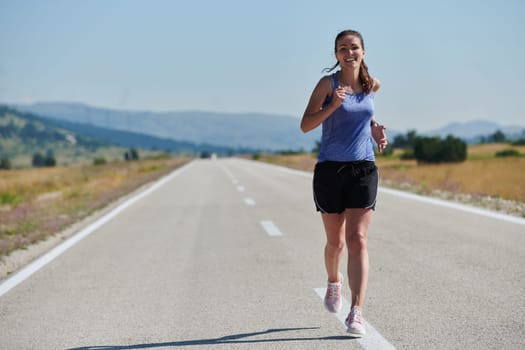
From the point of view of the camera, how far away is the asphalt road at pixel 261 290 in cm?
439

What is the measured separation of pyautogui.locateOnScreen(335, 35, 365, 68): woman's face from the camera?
14.1ft

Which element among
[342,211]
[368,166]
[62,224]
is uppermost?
[368,166]

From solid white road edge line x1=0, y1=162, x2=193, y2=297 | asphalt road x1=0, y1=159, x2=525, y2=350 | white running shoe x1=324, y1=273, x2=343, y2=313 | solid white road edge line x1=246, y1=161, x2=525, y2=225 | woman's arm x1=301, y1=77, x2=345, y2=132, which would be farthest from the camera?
solid white road edge line x1=246, y1=161, x2=525, y2=225

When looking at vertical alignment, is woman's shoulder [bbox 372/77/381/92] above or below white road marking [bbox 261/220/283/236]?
above

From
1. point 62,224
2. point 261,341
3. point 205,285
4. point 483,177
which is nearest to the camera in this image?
point 261,341

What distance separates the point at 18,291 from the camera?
616 cm

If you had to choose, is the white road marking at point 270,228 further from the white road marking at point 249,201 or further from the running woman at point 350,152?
the running woman at point 350,152

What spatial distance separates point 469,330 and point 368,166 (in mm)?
1327

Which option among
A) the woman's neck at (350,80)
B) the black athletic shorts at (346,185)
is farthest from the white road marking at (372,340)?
the woman's neck at (350,80)

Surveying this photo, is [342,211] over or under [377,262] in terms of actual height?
over

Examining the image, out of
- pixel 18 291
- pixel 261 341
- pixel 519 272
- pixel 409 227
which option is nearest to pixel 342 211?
pixel 261 341

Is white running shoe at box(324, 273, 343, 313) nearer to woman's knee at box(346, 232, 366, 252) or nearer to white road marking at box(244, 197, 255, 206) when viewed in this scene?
woman's knee at box(346, 232, 366, 252)

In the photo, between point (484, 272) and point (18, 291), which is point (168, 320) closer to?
point (18, 291)

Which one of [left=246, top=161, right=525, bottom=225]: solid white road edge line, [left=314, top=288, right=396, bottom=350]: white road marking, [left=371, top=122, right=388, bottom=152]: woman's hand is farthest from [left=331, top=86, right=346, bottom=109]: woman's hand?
[left=246, top=161, right=525, bottom=225]: solid white road edge line
